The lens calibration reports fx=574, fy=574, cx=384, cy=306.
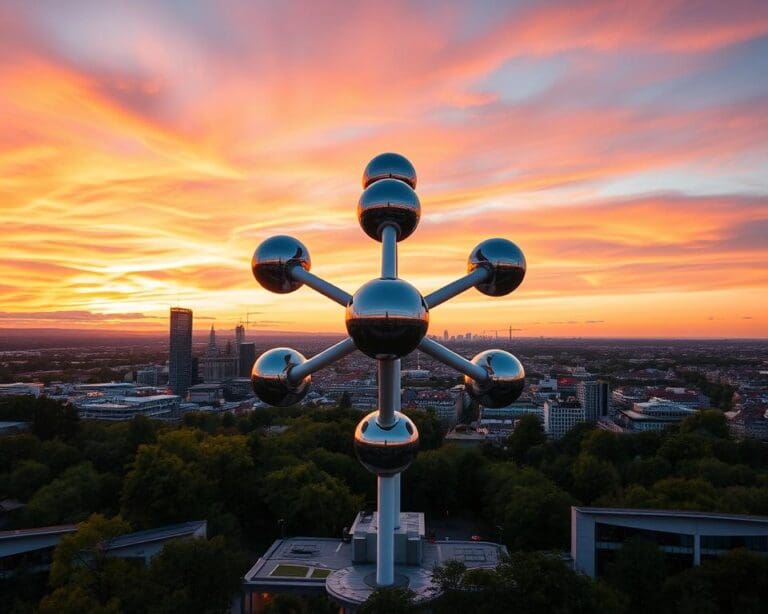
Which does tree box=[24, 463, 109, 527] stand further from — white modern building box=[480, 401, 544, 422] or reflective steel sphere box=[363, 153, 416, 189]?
white modern building box=[480, 401, 544, 422]

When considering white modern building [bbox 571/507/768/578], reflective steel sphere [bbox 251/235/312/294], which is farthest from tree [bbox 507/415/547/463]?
reflective steel sphere [bbox 251/235/312/294]

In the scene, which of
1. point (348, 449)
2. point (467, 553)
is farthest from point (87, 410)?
point (467, 553)

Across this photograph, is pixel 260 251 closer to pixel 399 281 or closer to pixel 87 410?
pixel 399 281

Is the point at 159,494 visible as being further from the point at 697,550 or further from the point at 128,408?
the point at 128,408

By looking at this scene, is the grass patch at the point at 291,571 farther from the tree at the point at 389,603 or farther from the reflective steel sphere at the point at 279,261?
the reflective steel sphere at the point at 279,261

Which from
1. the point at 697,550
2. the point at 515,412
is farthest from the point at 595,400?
the point at 697,550
